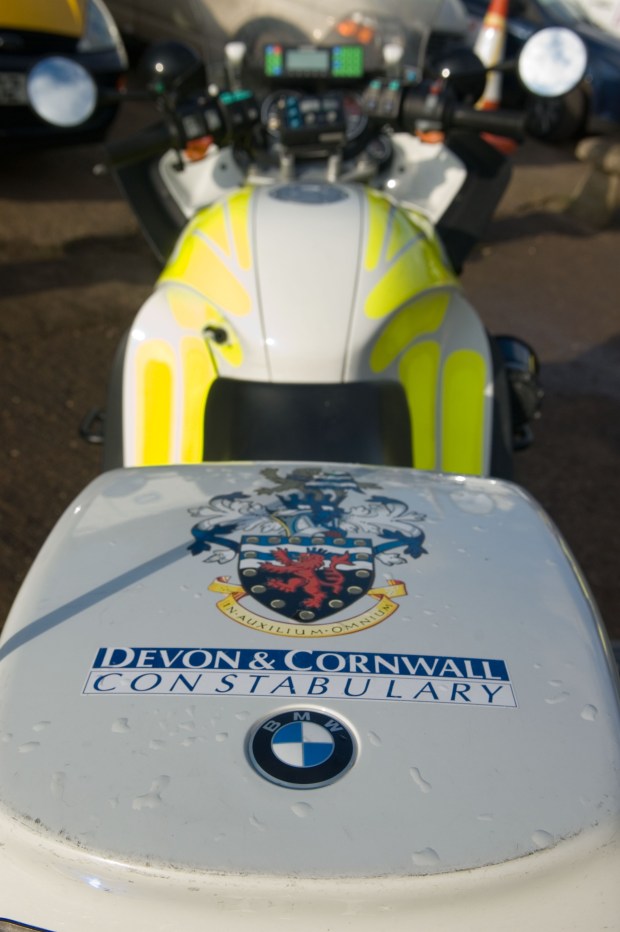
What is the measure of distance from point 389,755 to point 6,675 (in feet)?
1.71

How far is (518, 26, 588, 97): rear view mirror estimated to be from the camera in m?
2.67

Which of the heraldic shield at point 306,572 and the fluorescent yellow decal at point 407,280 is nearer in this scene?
the heraldic shield at point 306,572

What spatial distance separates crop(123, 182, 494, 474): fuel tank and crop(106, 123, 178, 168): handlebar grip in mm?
427

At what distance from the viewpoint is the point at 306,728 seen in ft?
3.96

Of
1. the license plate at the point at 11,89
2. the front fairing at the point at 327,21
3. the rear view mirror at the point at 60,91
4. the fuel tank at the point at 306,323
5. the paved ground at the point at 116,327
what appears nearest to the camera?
the fuel tank at the point at 306,323

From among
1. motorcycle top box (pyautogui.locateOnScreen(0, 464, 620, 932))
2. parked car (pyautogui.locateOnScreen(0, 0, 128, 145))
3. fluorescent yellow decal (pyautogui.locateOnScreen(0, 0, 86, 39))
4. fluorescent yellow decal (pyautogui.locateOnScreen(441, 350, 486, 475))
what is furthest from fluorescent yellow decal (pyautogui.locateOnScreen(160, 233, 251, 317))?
fluorescent yellow decal (pyautogui.locateOnScreen(0, 0, 86, 39))

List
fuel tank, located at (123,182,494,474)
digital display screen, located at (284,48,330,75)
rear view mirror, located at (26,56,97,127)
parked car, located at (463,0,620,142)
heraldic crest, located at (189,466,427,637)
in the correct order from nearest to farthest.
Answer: heraldic crest, located at (189,466,427,637) < fuel tank, located at (123,182,494,474) < rear view mirror, located at (26,56,97,127) < digital display screen, located at (284,48,330,75) < parked car, located at (463,0,620,142)

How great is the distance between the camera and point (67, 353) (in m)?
4.71

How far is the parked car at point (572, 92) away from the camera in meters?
9.34

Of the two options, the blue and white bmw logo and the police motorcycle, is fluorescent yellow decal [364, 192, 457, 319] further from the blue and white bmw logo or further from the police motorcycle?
the blue and white bmw logo

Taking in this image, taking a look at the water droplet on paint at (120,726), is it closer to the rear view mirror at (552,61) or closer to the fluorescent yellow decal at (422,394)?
the fluorescent yellow decal at (422,394)

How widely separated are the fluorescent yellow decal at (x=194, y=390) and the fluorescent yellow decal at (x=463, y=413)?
1.75ft

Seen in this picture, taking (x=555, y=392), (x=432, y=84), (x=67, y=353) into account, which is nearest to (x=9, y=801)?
(x=432, y=84)

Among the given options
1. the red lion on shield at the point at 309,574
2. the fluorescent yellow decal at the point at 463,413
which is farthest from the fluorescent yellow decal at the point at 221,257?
the red lion on shield at the point at 309,574
